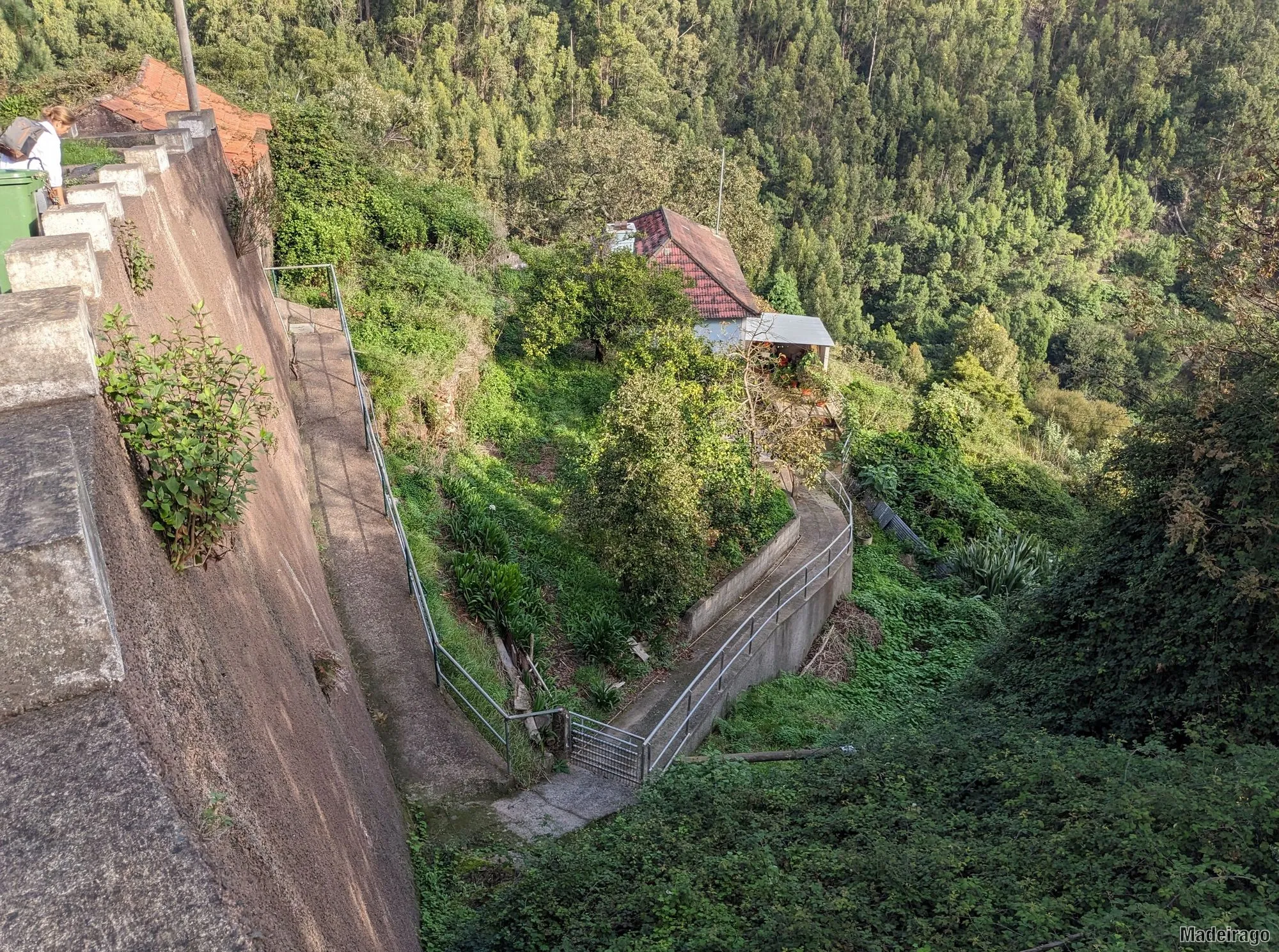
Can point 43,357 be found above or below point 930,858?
above

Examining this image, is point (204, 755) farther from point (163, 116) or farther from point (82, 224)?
point (163, 116)

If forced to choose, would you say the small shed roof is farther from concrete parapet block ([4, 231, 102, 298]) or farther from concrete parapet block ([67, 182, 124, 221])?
concrete parapet block ([4, 231, 102, 298])

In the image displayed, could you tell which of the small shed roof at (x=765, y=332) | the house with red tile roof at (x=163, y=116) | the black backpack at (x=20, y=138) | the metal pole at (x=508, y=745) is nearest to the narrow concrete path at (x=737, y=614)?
the metal pole at (x=508, y=745)

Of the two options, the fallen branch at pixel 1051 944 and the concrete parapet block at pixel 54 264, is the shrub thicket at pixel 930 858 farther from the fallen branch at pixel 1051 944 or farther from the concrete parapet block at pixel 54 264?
the concrete parapet block at pixel 54 264

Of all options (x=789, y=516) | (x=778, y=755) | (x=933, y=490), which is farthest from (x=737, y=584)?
(x=933, y=490)

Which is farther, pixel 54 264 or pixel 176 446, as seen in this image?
pixel 54 264

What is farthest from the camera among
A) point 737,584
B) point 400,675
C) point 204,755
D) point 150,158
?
point 737,584

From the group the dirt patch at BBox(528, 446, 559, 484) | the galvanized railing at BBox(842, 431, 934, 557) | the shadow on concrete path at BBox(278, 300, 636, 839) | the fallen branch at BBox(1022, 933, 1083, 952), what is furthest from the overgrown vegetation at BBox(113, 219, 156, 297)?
the galvanized railing at BBox(842, 431, 934, 557)
